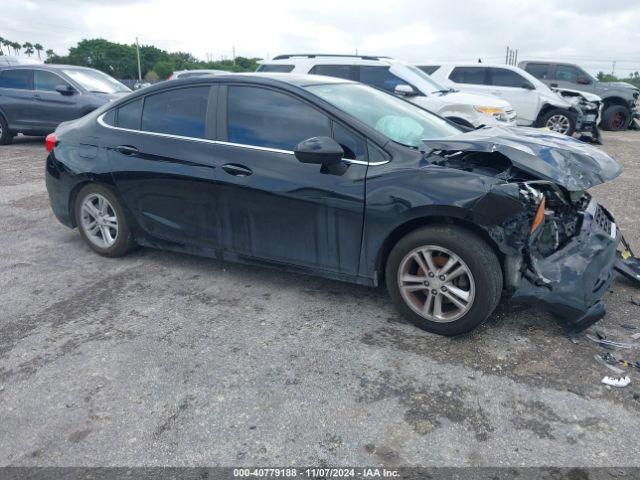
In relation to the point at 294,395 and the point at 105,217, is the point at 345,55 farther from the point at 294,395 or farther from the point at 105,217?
the point at 294,395

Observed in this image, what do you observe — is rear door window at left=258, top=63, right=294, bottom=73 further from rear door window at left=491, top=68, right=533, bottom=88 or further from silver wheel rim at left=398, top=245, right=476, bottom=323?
silver wheel rim at left=398, top=245, right=476, bottom=323

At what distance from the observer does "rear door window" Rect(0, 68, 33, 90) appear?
1146cm

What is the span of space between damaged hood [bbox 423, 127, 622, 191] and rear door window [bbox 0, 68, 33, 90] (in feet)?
35.0

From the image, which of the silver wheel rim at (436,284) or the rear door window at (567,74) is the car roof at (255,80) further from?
the rear door window at (567,74)

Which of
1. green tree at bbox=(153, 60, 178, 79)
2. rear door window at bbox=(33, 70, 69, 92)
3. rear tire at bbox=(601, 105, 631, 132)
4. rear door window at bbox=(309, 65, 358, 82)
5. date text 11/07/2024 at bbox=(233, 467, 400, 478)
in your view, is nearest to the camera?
date text 11/07/2024 at bbox=(233, 467, 400, 478)

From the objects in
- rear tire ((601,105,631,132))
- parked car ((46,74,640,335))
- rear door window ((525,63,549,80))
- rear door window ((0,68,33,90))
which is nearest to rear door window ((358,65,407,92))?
parked car ((46,74,640,335))

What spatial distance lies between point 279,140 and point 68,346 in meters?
1.93

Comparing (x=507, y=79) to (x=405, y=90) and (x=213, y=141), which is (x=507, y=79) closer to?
(x=405, y=90)

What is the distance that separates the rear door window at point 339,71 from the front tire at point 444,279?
309 inches

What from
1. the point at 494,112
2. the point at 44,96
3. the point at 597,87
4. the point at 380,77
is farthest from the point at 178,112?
the point at 597,87

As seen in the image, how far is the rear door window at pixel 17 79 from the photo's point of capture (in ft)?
37.6

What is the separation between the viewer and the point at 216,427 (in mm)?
2672

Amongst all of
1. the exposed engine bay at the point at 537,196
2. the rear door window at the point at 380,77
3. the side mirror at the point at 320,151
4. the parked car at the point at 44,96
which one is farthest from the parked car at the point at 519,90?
the side mirror at the point at 320,151

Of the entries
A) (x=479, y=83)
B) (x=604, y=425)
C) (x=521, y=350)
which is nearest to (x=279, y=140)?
(x=521, y=350)
